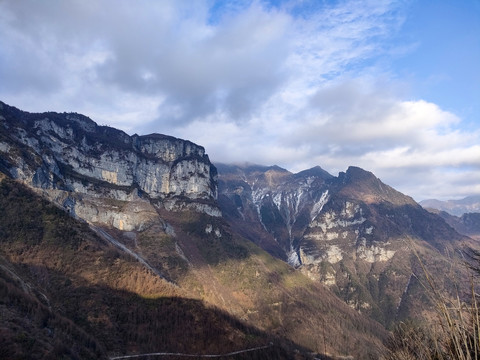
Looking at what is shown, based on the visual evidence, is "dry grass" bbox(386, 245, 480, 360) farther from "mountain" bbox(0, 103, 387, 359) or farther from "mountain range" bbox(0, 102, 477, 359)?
"mountain" bbox(0, 103, 387, 359)

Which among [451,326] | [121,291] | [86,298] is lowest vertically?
[121,291]

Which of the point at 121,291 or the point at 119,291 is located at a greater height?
the point at 119,291

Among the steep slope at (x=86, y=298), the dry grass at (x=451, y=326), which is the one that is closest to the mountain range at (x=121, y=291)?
the steep slope at (x=86, y=298)

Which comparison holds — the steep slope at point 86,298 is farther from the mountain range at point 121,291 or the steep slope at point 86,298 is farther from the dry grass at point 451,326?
the dry grass at point 451,326

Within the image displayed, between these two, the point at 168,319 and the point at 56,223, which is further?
the point at 56,223

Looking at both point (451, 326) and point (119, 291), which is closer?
point (451, 326)

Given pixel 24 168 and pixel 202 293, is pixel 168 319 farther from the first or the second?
pixel 24 168

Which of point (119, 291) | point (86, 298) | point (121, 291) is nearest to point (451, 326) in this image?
point (86, 298)

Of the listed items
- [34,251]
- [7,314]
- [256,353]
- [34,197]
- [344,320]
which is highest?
[34,197]

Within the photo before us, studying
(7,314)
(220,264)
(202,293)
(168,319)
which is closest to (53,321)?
(7,314)

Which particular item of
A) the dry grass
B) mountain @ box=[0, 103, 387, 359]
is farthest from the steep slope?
the dry grass

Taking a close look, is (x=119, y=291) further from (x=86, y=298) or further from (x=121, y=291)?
(x=86, y=298)
